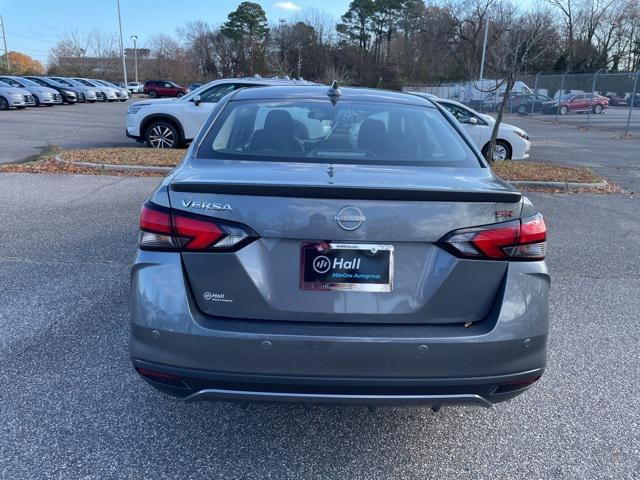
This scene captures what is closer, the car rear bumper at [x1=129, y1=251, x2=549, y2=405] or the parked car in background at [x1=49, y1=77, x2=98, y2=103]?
the car rear bumper at [x1=129, y1=251, x2=549, y2=405]

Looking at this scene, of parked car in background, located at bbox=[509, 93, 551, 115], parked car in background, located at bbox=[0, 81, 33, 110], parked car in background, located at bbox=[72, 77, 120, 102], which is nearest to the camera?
parked car in background, located at bbox=[0, 81, 33, 110]

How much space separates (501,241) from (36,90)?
34769 mm

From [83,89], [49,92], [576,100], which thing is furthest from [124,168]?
[83,89]

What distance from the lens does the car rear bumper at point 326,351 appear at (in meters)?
2.24

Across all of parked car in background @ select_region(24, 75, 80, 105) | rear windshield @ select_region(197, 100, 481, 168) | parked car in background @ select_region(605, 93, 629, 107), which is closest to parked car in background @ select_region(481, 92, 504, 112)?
parked car in background @ select_region(605, 93, 629, 107)

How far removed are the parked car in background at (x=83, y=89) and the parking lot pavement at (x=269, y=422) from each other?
3855 cm

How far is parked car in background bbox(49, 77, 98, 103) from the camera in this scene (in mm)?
→ 38656

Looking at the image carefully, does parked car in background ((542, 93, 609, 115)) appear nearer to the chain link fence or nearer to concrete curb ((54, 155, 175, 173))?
the chain link fence

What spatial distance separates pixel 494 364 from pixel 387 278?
58 centimetres

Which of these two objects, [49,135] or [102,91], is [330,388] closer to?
[49,135]

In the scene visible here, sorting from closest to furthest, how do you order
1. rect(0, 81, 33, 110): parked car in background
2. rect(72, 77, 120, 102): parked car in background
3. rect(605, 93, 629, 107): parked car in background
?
rect(0, 81, 33, 110): parked car in background, rect(605, 93, 629, 107): parked car in background, rect(72, 77, 120, 102): parked car in background

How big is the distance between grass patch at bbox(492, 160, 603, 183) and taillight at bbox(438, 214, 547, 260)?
8103 millimetres

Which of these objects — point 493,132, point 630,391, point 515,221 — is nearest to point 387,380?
point 515,221

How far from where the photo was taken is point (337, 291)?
7.43 ft
